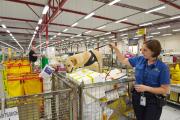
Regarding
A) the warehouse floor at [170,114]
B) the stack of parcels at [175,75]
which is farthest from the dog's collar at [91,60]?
the stack of parcels at [175,75]

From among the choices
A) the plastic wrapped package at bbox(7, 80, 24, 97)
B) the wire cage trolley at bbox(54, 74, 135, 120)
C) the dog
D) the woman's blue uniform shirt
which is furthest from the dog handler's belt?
the plastic wrapped package at bbox(7, 80, 24, 97)

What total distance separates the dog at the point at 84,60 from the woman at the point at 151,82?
66cm

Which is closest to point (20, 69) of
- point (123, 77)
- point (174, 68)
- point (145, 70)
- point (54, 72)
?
point (54, 72)

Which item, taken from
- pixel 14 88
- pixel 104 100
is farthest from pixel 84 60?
pixel 14 88

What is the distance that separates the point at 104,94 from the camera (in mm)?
1785

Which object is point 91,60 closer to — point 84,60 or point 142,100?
point 84,60

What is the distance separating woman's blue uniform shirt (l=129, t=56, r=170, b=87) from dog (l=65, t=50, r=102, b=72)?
65cm

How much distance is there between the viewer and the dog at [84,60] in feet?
7.50

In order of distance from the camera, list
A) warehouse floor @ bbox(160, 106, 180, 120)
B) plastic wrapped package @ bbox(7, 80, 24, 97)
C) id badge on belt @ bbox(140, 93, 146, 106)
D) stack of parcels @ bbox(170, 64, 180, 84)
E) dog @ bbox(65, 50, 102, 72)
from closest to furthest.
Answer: id badge on belt @ bbox(140, 93, 146, 106) < dog @ bbox(65, 50, 102, 72) < plastic wrapped package @ bbox(7, 80, 24, 97) < warehouse floor @ bbox(160, 106, 180, 120) < stack of parcels @ bbox(170, 64, 180, 84)

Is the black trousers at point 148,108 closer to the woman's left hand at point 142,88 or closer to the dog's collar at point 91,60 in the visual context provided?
the woman's left hand at point 142,88

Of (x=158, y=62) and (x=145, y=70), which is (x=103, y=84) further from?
(x=158, y=62)

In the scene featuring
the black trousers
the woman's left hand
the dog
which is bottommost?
the black trousers

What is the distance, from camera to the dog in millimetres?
2286

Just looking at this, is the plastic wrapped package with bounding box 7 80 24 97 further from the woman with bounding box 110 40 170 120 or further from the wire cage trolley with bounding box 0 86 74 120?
the woman with bounding box 110 40 170 120
